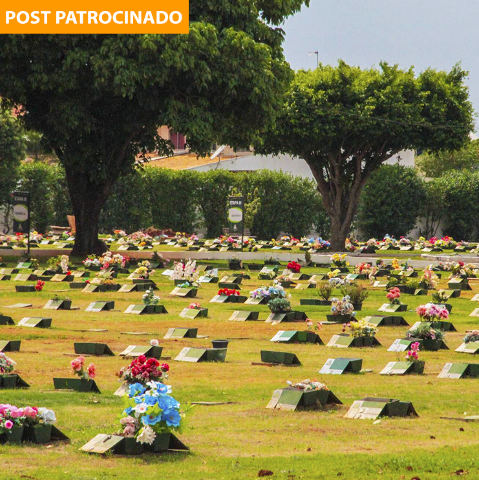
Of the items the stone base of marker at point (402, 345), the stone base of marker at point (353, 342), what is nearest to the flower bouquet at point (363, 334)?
the stone base of marker at point (353, 342)

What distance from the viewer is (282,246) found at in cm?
4438

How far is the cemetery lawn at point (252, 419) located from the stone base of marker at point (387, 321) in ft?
2.91

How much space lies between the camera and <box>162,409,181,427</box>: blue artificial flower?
26.1 feet

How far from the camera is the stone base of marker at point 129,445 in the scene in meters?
7.93

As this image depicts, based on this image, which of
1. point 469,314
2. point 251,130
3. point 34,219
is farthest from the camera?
point 34,219

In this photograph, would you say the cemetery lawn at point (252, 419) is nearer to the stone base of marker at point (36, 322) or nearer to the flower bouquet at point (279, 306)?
the stone base of marker at point (36, 322)

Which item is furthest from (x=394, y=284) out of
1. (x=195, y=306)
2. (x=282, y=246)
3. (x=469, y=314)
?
(x=282, y=246)

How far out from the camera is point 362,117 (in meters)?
39.0

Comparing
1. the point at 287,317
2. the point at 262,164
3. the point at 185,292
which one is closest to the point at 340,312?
the point at 287,317

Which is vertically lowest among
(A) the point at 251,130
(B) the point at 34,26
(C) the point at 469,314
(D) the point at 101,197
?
(C) the point at 469,314

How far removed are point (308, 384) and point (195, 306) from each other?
9.28 metres

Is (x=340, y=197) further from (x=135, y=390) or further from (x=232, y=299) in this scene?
(x=135, y=390)

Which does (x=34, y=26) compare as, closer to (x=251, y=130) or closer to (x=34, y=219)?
(x=251, y=130)

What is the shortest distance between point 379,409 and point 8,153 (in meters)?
41.2
